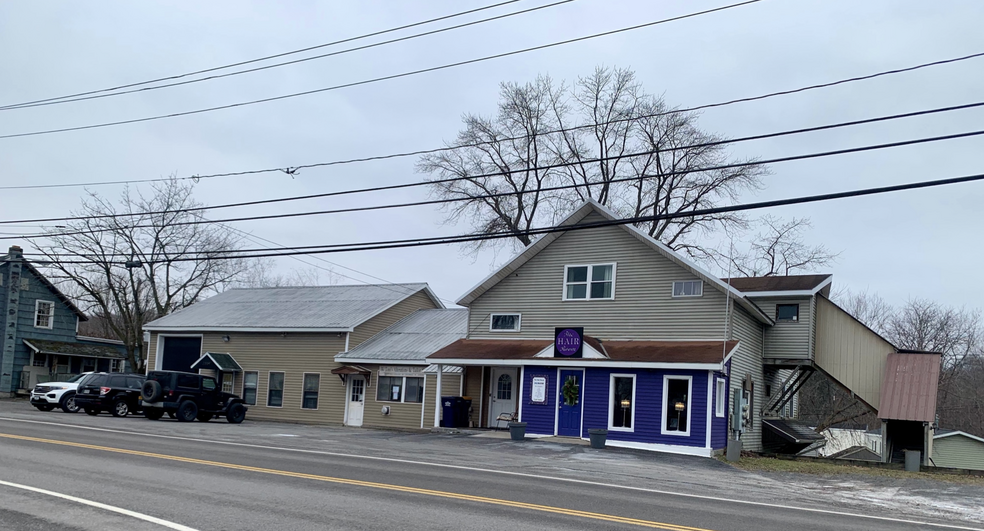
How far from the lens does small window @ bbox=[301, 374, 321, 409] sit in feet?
115

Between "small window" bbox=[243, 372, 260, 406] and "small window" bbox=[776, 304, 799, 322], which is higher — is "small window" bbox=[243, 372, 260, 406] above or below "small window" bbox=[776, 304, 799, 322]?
below

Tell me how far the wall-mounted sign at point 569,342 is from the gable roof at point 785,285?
704 centimetres

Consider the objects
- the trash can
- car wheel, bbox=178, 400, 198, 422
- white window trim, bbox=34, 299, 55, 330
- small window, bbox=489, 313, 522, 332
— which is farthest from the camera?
white window trim, bbox=34, 299, 55, 330

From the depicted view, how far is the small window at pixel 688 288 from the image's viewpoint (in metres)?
26.3

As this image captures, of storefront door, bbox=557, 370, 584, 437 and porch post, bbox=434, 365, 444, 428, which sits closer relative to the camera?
storefront door, bbox=557, 370, 584, 437

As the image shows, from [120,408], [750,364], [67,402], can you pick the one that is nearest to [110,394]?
[120,408]

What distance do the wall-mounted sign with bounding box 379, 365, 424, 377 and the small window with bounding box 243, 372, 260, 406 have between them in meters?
7.31

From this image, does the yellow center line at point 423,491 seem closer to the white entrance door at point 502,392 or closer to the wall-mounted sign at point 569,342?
the wall-mounted sign at point 569,342

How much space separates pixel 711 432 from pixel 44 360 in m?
40.2

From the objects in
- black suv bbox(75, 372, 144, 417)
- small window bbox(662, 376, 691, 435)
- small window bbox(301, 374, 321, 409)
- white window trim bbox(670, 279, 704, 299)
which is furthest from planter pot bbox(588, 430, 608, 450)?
black suv bbox(75, 372, 144, 417)

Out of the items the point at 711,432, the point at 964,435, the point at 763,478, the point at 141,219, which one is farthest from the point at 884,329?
the point at 141,219

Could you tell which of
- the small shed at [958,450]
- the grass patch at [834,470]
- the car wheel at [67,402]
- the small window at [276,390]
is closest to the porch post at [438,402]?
the small window at [276,390]

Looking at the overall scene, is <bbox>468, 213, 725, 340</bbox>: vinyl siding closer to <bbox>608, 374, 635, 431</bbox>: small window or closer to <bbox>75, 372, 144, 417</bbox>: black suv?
<bbox>608, 374, 635, 431</bbox>: small window

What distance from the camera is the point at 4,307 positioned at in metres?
45.2
